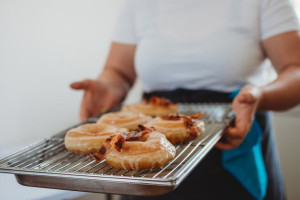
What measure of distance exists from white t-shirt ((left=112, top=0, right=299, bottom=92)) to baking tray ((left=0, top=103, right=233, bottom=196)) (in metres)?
0.37

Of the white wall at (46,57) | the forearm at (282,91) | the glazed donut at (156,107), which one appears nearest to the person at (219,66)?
the forearm at (282,91)

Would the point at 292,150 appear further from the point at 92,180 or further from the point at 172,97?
the point at 92,180

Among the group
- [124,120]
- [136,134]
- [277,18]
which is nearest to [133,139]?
[136,134]

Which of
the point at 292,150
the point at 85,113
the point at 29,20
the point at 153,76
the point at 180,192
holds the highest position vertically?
the point at 29,20

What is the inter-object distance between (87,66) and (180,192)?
8.65 ft

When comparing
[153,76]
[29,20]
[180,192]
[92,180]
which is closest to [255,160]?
[180,192]

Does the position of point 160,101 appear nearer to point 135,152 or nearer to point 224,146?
point 224,146

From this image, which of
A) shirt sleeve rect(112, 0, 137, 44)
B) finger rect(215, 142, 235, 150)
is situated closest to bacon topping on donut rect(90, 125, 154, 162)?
finger rect(215, 142, 235, 150)

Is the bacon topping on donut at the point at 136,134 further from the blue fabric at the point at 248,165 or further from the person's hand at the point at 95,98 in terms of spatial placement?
the person's hand at the point at 95,98

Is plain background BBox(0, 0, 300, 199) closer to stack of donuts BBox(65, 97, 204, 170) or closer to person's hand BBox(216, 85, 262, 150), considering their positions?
stack of donuts BBox(65, 97, 204, 170)

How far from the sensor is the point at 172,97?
1881mm

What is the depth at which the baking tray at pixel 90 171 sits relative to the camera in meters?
0.85

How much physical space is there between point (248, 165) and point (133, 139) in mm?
692

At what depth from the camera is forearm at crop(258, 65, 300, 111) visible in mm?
1558
